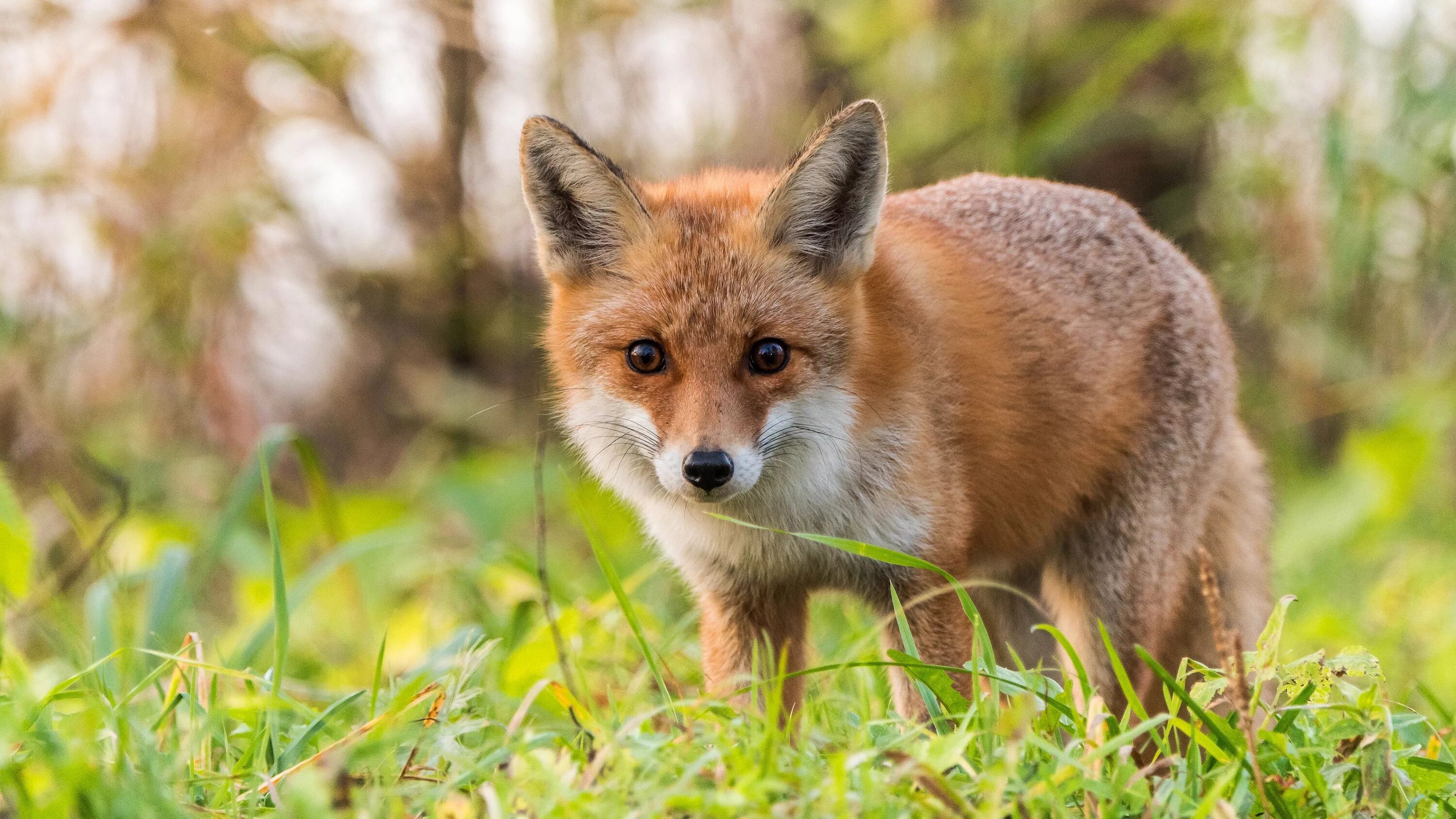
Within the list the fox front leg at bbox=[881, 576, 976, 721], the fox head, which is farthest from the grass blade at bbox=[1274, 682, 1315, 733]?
the fox head

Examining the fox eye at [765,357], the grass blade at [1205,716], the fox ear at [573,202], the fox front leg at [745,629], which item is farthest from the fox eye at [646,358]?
the grass blade at [1205,716]

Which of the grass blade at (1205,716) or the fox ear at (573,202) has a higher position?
the fox ear at (573,202)

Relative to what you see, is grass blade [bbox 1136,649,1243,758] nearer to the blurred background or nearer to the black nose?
the black nose

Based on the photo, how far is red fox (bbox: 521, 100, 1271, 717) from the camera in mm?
3322

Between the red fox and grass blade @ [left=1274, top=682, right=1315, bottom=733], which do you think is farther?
the red fox

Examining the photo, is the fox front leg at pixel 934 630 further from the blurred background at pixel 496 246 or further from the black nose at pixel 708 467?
the blurred background at pixel 496 246

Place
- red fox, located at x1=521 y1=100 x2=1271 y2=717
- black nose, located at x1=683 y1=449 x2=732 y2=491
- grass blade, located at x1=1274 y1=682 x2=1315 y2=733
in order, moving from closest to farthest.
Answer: grass blade, located at x1=1274 y1=682 x2=1315 y2=733
black nose, located at x1=683 y1=449 x2=732 y2=491
red fox, located at x1=521 y1=100 x2=1271 y2=717

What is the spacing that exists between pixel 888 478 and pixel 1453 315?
22.4ft

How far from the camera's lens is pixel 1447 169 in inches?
238

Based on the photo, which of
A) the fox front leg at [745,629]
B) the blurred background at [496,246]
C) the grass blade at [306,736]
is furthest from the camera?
the blurred background at [496,246]

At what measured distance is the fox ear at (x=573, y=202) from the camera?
11.5 ft

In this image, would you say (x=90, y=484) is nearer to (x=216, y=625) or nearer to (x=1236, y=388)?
(x=216, y=625)

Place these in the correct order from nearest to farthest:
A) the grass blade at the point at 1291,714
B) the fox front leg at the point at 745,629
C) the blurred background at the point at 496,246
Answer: the grass blade at the point at 1291,714 < the fox front leg at the point at 745,629 < the blurred background at the point at 496,246

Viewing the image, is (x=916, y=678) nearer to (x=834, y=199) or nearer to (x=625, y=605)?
(x=625, y=605)
